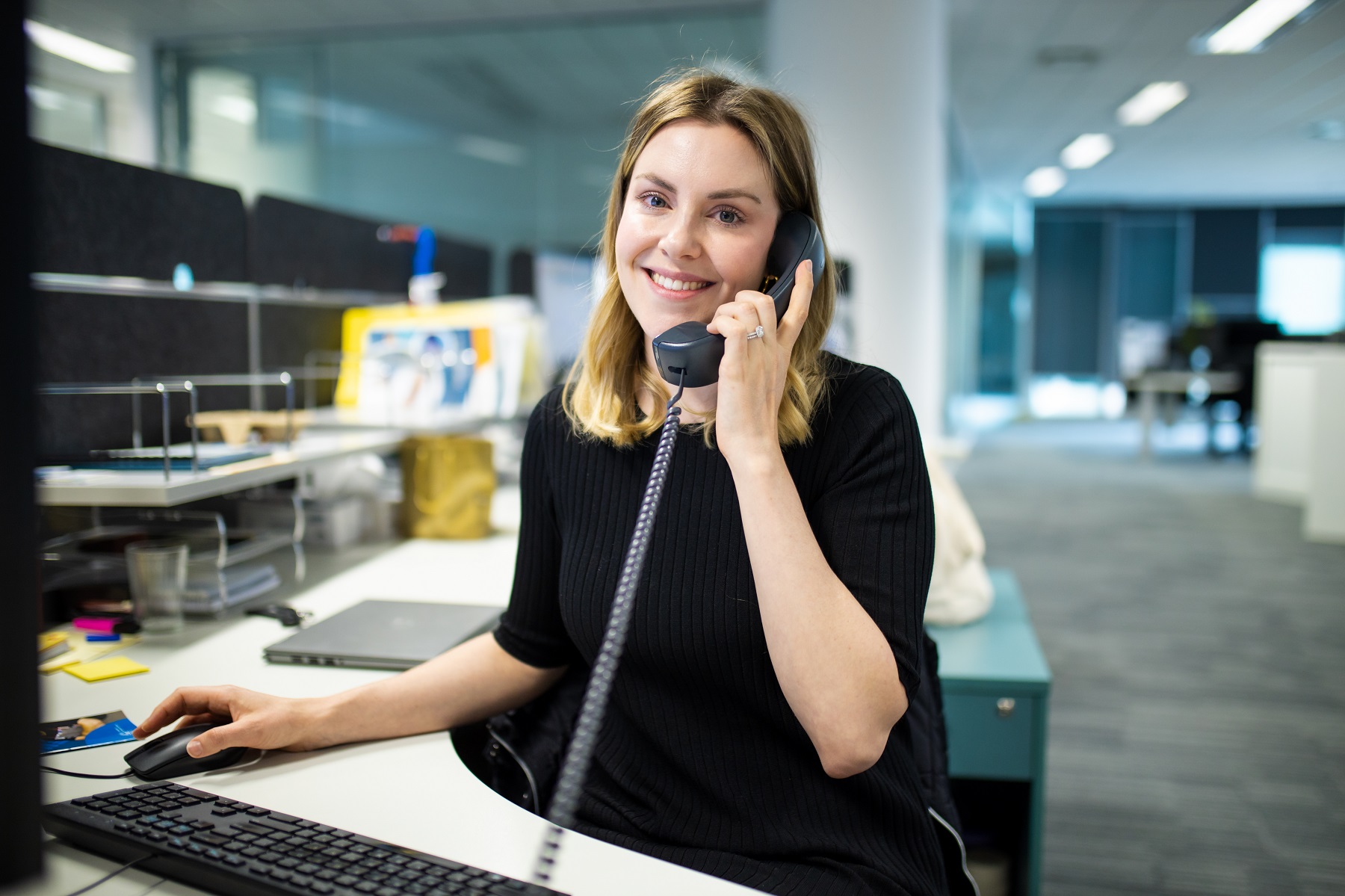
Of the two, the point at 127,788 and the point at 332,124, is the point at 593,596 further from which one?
the point at 332,124

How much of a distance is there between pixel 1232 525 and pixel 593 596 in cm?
497

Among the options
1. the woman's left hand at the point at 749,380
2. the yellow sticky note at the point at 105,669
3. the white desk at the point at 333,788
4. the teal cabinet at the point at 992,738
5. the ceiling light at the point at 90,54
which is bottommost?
the teal cabinet at the point at 992,738

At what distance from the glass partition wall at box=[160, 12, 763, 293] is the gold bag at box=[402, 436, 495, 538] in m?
3.48

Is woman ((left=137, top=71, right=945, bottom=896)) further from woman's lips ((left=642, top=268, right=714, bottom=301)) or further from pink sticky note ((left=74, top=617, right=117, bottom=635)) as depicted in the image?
pink sticky note ((left=74, top=617, right=117, bottom=635))

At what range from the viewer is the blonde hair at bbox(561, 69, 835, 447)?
35.6 inches

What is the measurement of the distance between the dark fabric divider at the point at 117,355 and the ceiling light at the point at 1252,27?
5.16 metres

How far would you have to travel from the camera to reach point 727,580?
87 centimetres

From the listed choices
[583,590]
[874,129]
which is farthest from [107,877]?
[874,129]

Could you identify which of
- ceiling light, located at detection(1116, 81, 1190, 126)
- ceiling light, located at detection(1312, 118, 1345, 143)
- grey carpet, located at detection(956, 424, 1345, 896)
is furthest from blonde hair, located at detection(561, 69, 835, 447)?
ceiling light, located at detection(1312, 118, 1345, 143)

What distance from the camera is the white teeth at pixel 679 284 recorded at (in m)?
0.92

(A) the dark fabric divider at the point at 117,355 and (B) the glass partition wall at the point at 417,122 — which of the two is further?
(B) the glass partition wall at the point at 417,122

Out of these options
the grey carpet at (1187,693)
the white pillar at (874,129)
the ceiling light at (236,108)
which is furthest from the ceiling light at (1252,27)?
the ceiling light at (236,108)

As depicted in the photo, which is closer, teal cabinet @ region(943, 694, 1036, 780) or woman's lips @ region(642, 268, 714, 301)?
woman's lips @ region(642, 268, 714, 301)

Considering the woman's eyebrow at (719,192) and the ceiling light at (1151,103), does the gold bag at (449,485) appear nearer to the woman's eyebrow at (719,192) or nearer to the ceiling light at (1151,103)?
the woman's eyebrow at (719,192)
